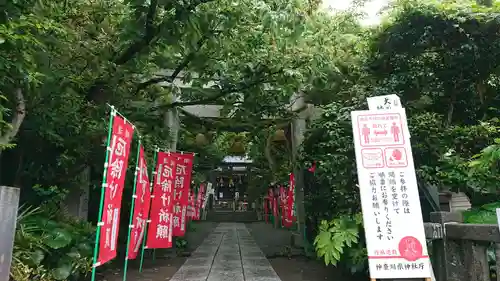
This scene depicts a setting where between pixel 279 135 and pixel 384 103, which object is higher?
pixel 279 135

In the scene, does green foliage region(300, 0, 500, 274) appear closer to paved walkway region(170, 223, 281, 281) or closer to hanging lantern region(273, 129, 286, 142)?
paved walkway region(170, 223, 281, 281)

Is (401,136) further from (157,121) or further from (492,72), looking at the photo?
(157,121)

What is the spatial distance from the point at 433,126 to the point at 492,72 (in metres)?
2.09

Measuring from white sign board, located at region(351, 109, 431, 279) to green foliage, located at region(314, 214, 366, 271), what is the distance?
1.07 meters

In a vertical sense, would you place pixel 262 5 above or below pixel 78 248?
above

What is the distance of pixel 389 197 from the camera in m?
4.40

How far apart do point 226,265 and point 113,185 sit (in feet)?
13.1

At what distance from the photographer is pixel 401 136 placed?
4539 millimetres

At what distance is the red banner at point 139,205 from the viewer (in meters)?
5.95

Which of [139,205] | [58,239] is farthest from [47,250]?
[139,205]

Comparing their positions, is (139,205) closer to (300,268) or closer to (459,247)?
(300,268)

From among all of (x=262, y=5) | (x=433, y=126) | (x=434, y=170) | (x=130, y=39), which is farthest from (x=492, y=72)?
(x=130, y=39)

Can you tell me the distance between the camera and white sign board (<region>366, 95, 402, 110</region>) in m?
4.74

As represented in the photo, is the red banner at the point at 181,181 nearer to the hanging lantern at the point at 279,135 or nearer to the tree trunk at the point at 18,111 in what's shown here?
the tree trunk at the point at 18,111
